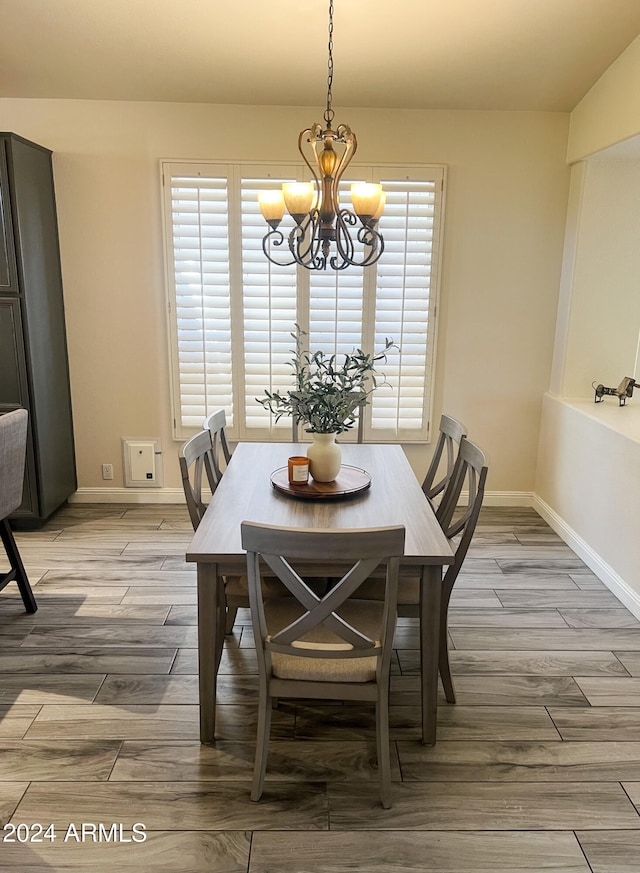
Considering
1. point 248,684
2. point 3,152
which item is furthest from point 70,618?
point 3,152

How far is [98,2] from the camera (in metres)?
3.00

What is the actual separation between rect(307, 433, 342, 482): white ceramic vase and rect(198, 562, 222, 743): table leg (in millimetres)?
674

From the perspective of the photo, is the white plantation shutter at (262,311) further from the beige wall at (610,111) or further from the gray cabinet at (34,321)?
the beige wall at (610,111)

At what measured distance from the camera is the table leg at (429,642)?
2.02 metres

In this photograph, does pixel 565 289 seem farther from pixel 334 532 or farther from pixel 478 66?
pixel 334 532

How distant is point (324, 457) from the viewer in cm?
253

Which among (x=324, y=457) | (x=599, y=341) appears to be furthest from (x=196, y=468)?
(x=599, y=341)

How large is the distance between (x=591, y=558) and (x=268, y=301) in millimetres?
2503

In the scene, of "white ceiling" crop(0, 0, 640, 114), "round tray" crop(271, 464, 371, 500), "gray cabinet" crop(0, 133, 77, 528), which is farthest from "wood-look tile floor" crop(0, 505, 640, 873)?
"white ceiling" crop(0, 0, 640, 114)

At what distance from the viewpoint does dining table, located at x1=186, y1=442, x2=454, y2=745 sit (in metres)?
1.99

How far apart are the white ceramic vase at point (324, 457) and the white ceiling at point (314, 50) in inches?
83.4

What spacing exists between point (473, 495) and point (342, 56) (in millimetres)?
2533

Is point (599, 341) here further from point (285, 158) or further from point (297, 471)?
point (297, 471)

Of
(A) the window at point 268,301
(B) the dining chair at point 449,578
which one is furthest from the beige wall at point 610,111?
(B) the dining chair at point 449,578
